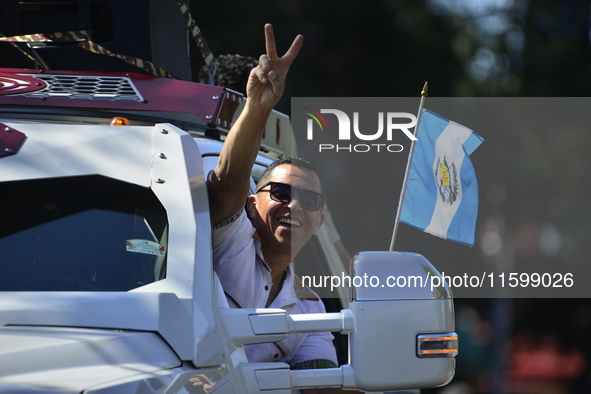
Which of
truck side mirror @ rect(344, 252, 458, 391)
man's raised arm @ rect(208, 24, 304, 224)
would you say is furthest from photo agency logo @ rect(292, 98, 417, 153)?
truck side mirror @ rect(344, 252, 458, 391)

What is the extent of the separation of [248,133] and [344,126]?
496 mm

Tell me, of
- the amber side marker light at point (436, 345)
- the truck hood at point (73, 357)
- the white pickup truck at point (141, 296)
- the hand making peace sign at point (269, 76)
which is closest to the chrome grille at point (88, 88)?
the white pickup truck at point (141, 296)

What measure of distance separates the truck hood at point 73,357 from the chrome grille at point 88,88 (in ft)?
4.30

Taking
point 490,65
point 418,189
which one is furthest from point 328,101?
point 490,65

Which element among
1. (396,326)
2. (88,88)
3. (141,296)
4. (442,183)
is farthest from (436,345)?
(88,88)

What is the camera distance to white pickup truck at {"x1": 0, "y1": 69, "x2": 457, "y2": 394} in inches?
75.5

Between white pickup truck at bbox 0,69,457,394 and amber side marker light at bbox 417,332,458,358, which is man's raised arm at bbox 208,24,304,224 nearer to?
white pickup truck at bbox 0,69,457,394

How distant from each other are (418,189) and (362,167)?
8.7 inches

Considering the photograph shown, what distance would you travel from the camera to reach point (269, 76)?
2.50 metres

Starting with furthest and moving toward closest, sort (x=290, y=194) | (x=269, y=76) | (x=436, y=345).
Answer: (x=290, y=194)
(x=269, y=76)
(x=436, y=345)

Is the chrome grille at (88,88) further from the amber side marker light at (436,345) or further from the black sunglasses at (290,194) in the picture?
the amber side marker light at (436,345)

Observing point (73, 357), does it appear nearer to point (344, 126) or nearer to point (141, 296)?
point (141, 296)

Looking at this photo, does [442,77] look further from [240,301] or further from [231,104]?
[240,301]

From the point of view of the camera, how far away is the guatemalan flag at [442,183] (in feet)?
9.81
